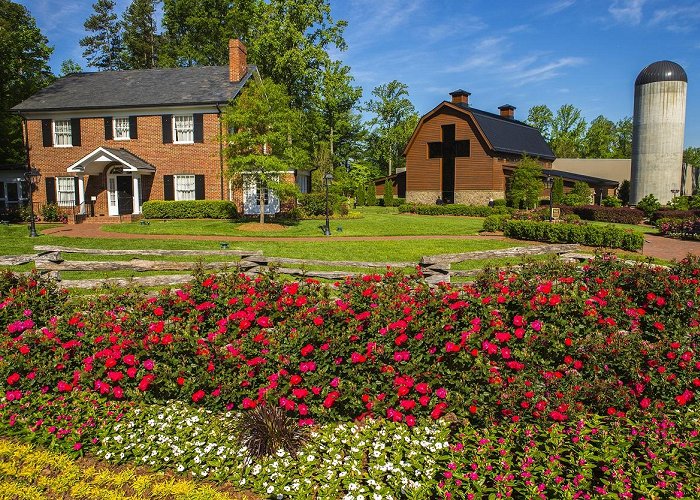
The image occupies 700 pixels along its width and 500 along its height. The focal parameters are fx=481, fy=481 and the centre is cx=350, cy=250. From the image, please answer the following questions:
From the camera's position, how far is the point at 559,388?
Answer: 183 inches

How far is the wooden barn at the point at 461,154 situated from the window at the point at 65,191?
27.5 m

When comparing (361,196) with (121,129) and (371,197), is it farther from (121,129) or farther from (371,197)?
(121,129)

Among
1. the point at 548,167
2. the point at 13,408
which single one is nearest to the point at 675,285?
the point at 13,408

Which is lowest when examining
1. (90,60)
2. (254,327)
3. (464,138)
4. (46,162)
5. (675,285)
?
(254,327)

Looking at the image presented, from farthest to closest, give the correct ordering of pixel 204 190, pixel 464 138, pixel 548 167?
pixel 548 167
pixel 464 138
pixel 204 190

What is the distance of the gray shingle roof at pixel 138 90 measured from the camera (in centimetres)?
2805

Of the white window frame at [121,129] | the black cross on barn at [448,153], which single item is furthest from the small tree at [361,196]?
the white window frame at [121,129]

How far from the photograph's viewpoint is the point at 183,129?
2817cm

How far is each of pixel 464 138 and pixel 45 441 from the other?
40119mm

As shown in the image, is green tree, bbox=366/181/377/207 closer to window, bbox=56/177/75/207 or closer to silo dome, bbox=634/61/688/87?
Result: silo dome, bbox=634/61/688/87

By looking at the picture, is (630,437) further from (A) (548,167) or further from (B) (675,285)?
(A) (548,167)

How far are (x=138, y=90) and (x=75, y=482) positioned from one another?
30.1m

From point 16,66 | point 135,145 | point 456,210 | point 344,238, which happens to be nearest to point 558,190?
point 456,210

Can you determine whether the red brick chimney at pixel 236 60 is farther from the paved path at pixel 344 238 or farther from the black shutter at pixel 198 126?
the paved path at pixel 344 238
